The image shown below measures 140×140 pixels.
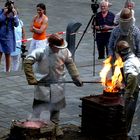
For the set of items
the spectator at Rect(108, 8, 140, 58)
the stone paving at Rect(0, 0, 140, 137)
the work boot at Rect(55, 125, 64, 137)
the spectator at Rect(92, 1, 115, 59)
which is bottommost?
the stone paving at Rect(0, 0, 140, 137)

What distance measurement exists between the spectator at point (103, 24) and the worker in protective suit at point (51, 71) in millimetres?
5967

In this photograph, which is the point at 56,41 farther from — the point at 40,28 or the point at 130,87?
the point at 40,28

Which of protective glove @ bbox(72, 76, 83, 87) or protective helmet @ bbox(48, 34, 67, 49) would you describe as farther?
protective glove @ bbox(72, 76, 83, 87)

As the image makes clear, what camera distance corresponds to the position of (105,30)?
579 inches

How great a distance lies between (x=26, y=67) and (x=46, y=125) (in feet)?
3.05

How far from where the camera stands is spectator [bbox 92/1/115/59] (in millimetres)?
14648

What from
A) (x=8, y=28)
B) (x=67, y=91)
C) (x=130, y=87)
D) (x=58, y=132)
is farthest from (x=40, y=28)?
(x=130, y=87)

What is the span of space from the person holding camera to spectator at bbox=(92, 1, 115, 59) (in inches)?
93.6

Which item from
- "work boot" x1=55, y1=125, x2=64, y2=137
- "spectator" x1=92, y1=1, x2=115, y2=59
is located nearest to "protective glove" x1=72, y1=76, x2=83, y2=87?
"work boot" x1=55, y1=125, x2=64, y2=137

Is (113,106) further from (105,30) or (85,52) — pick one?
(85,52)

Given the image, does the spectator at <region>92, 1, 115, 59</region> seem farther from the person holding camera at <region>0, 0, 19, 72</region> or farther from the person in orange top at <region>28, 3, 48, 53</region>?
the person holding camera at <region>0, 0, 19, 72</region>

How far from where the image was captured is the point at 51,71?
8.70m

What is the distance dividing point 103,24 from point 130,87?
7.21 meters

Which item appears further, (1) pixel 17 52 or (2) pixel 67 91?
(1) pixel 17 52
